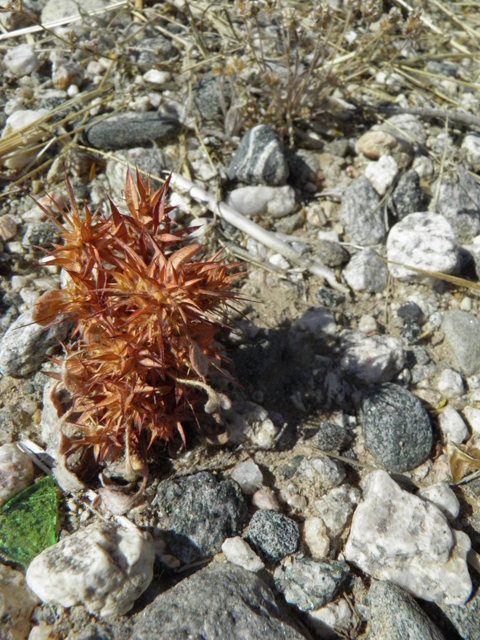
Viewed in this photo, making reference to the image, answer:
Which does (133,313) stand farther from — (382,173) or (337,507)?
(382,173)

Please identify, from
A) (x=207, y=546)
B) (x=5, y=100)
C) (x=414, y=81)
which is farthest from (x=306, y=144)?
(x=207, y=546)

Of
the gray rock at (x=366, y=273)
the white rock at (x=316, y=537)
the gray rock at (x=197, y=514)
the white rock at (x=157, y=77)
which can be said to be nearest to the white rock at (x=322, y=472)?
the white rock at (x=316, y=537)

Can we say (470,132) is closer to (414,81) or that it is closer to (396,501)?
(414,81)

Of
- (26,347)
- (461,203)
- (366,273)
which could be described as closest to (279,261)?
(366,273)

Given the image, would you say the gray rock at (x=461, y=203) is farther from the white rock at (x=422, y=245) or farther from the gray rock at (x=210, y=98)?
the gray rock at (x=210, y=98)

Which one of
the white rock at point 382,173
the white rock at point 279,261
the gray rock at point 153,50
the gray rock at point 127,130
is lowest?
the white rock at point 279,261

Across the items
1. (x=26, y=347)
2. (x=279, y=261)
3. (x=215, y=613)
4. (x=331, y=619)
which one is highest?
(x=26, y=347)
